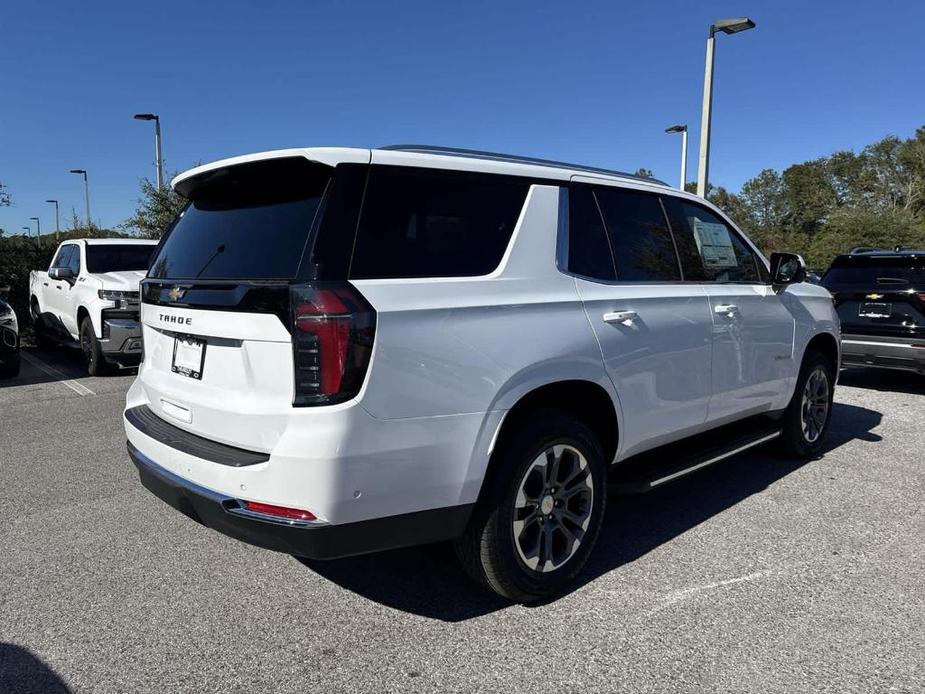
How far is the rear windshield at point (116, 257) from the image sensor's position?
963cm

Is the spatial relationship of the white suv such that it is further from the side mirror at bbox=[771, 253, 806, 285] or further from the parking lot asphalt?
the side mirror at bbox=[771, 253, 806, 285]

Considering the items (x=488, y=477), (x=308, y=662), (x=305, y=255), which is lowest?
(x=308, y=662)

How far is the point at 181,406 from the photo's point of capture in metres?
2.96

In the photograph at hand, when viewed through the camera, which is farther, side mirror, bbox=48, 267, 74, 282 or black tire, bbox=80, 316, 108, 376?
side mirror, bbox=48, 267, 74, 282

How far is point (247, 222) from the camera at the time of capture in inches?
113

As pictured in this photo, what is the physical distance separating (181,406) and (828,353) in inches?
188

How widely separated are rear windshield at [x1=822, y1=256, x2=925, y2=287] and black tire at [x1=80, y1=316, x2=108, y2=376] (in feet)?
29.7

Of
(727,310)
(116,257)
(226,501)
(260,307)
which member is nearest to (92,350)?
(116,257)

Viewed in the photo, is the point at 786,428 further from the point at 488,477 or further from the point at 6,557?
the point at 6,557

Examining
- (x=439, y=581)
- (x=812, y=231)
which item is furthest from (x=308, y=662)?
(x=812, y=231)

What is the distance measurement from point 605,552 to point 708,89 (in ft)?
38.7

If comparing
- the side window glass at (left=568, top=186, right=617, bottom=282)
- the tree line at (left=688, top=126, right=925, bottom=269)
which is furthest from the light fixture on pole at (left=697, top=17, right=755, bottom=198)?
the tree line at (left=688, top=126, right=925, bottom=269)

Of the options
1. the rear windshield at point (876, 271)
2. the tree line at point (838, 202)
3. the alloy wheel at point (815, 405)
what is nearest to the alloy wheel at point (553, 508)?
the alloy wheel at point (815, 405)

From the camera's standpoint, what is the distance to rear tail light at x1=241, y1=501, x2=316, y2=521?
8.09 ft
